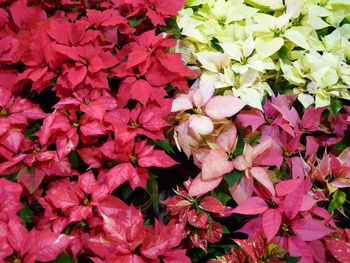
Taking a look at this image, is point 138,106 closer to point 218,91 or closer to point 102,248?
point 218,91

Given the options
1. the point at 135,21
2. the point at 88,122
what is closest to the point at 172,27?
the point at 135,21

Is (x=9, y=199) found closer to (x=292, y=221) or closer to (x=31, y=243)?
(x=31, y=243)

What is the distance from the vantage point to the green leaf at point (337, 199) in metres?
0.98

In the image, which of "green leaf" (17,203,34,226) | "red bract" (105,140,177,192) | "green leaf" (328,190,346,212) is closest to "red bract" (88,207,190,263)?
"red bract" (105,140,177,192)

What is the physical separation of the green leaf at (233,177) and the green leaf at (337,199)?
0.85ft

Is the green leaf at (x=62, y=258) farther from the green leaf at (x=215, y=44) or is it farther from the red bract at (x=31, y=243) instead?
the green leaf at (x=215, y=44)

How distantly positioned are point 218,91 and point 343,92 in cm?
36

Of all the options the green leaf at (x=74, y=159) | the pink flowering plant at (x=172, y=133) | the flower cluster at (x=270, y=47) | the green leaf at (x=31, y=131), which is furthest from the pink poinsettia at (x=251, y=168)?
the green leaf at (x=31, y=131)

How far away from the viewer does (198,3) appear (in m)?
1.24

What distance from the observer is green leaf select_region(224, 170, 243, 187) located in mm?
927

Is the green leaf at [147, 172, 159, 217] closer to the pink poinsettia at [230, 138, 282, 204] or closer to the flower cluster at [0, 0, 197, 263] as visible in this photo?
the flower cluster at [0, 0, 197, 263]

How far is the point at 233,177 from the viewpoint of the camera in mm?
936

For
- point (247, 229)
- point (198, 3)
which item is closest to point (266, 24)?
point (198, 3)

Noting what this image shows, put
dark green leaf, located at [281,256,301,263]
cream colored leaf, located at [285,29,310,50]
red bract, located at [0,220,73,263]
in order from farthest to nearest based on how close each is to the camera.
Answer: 1. cream colored leaf, located at [285,29,310,50]
2. dark green leaf, located at [281,256,301,263]
3. red bract, located at [0,220,73,263]
